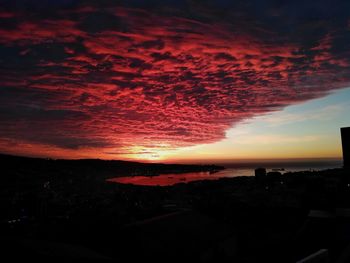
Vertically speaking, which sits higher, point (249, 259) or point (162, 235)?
point (162, 235)

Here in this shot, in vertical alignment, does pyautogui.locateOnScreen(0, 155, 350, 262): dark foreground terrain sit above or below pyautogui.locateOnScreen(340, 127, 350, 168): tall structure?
below

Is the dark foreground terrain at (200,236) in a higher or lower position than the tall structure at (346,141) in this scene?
lower

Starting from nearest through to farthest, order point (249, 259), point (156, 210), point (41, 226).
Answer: point (249, 259)
point (41, 226)
point (156, 210)

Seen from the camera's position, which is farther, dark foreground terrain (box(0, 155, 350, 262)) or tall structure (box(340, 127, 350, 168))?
tall structure (box(340, 127, 350, 168))

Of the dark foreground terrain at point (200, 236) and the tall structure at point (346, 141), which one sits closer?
the dark foreground terrain at point (200, 236)

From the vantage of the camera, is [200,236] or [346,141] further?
[200,236]

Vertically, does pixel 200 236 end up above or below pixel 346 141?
below

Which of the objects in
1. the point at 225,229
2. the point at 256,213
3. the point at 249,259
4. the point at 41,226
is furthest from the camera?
the point at 256,213

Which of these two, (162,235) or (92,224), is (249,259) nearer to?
(162,235)

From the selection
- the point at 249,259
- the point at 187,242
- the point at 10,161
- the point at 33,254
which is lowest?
the point at 249,259

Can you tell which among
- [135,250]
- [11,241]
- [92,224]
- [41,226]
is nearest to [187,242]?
[135,250]

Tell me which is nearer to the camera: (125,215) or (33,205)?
(125,215)
